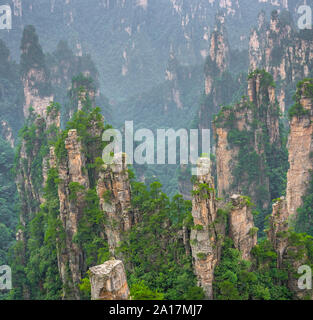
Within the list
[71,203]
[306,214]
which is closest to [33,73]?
[71,203]

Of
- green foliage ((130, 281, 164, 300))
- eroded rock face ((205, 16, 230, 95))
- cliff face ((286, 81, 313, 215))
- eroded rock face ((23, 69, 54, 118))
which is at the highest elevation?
eroded rock face ((205, 16, 230, 95))

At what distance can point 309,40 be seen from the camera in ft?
181

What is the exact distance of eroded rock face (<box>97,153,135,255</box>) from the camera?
22.6 meters

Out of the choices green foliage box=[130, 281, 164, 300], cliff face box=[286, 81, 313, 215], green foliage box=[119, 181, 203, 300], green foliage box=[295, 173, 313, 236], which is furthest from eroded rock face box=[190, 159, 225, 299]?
cliff face box=[286, 81, 313, 215]

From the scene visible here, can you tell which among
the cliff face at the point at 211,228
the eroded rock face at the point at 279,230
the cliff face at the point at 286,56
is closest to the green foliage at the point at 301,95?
the eroded rock face at the point at 279,230

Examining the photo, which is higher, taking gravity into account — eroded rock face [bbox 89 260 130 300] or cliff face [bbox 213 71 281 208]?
cliff face [bbox 213 71 281 208]

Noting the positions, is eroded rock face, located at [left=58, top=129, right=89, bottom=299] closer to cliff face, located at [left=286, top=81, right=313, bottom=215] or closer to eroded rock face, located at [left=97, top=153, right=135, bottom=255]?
eroded rock face, located at [left=97, top=153, right=135, bottom=255]

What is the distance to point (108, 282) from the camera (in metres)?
13.2

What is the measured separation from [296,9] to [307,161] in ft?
254

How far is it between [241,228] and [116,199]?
654 cm

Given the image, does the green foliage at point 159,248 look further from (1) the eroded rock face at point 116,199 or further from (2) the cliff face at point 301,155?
(2) the cliff face at point 301,155

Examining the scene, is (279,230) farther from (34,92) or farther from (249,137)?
(34,92)

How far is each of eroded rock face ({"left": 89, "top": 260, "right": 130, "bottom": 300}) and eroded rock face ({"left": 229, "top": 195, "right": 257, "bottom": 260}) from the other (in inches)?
317
